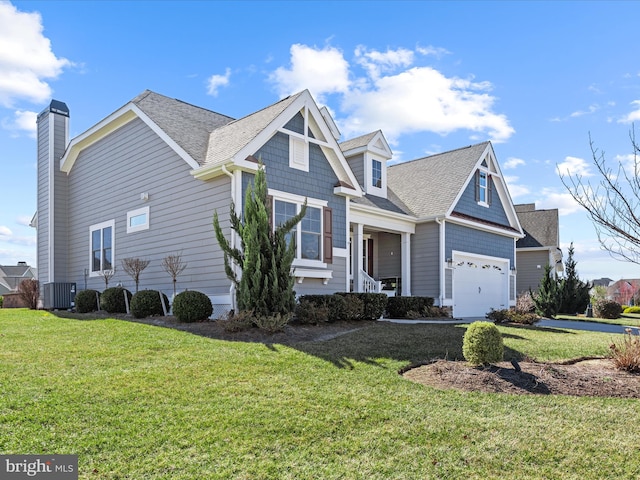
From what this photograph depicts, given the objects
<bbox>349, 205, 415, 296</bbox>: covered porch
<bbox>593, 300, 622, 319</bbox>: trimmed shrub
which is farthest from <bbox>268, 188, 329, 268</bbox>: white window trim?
<bbox>593, 300, 622, 319</bbox>: trimmed shrub

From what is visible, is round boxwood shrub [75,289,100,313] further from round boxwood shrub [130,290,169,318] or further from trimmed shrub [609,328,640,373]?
trimmed shrub [609,328,640,373]

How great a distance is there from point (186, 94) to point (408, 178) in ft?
31.9

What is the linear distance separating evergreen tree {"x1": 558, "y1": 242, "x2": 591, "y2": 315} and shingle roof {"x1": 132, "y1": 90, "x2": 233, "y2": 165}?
16501mm

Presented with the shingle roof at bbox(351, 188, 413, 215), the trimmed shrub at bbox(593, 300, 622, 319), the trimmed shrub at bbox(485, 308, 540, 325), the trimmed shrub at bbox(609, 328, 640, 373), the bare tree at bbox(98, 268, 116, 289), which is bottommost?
the trimmed shrub at bbox(593, 300, 622, 319)

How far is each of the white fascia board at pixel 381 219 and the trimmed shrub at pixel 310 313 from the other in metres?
5.06

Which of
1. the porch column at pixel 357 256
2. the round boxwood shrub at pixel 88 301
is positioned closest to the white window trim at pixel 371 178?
the porch column at pixel 357 256

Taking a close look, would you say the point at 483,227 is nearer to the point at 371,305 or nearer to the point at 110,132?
the point at 371,305

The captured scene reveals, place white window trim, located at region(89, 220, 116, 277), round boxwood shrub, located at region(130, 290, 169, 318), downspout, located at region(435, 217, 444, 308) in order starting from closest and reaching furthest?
round boxwood shrub, located at region(130, 290, 169, 318) → white window trim, located at region(89, 220, 116, 277) → downspout, located at region(435, 217, 444, 308)

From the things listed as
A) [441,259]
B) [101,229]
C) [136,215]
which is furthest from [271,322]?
[441,259]

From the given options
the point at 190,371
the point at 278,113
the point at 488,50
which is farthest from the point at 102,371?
the point at 488,50

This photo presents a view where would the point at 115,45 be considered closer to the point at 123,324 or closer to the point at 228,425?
the point at 123,324

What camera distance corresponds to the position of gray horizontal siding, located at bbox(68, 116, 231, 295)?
493 inches

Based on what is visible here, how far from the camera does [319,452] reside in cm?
426

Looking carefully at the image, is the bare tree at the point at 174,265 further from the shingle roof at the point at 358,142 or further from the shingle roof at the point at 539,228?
the shingle roof at the point at 539,228
